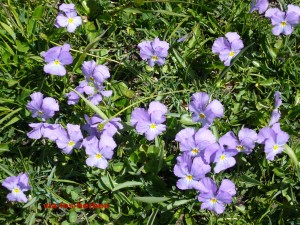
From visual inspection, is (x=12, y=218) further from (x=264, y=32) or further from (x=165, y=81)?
(x=264, y=32)

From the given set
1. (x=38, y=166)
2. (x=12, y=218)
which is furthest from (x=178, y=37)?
(x=12, y=218)

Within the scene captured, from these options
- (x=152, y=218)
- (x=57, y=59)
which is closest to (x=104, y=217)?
(x=152, y=218)

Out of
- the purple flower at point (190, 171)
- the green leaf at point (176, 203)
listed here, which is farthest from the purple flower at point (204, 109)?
the green leaf at point (176, 203)

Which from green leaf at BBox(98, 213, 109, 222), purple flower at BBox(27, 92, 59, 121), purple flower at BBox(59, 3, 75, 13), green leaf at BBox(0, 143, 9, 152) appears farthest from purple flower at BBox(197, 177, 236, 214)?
purple flower at BBox(59, 3, 75, 13)

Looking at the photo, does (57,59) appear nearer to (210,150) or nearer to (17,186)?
(17,186)

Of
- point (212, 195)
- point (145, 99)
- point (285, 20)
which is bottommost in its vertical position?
point (212, 195)

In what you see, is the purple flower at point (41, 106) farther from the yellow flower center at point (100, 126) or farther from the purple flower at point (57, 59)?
the yellow flower center at point (100, 126)

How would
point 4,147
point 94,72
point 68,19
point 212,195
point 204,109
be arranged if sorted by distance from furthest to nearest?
point 68,19
point 4,147
point 94,72
point 204,109
point 212,195

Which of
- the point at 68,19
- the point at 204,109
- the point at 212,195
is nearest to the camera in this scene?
the point at 212,195
